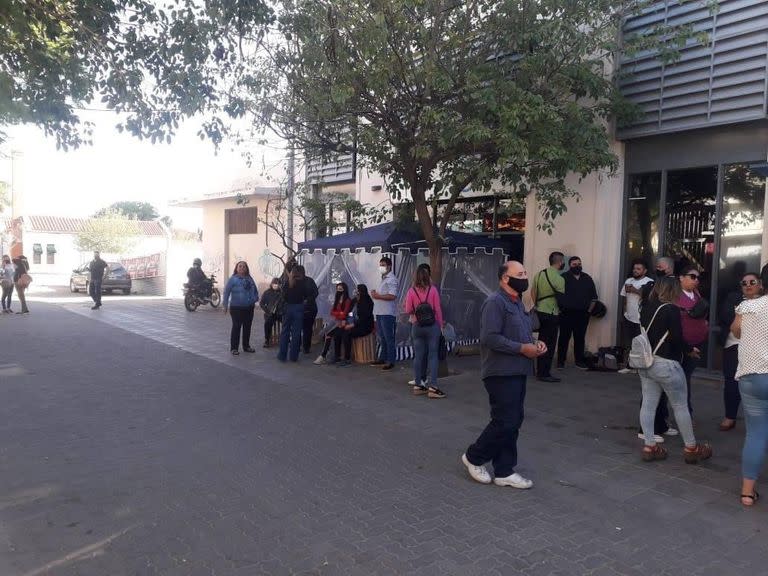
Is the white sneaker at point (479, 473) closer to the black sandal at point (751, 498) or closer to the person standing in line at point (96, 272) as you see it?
the black sandal at point (751, 498)

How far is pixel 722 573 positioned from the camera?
367cm

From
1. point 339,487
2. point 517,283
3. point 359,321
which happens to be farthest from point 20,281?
point 517,283

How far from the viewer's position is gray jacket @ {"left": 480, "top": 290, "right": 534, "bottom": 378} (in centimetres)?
477

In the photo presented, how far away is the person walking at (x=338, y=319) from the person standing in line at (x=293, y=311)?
1.50 ft

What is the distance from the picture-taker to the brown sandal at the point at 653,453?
555cm

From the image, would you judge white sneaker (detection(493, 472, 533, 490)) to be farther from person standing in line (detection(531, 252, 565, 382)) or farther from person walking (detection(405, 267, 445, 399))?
person standing in line (detection(531, 252, 565, 382))

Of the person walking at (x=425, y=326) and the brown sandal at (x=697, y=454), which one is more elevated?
the person walking at (x=425, y=326)

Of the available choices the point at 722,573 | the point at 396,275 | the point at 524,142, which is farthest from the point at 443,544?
the point at 396,275

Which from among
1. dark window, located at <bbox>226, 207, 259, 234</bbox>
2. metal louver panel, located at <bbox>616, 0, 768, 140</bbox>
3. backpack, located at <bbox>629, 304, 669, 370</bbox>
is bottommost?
backpack, located at <bbox>629, 304, 669, 370</bbox>

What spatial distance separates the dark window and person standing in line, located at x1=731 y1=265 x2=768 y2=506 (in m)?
17.2

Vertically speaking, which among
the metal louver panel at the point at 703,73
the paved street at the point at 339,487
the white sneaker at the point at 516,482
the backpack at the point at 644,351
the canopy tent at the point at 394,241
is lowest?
the paved street at the point at 339,487

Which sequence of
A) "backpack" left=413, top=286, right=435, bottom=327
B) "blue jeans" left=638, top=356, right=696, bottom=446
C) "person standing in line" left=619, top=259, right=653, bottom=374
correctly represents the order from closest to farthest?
"blue jeans" left=638, top=356, right=696, bottom=446, "backpack" left=413, top=286, right=435, bottom=327, "person standing in line" left=619, top=259, right=653, bottom=374

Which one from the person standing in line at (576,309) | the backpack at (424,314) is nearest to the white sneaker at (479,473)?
the backpack at (424,314)

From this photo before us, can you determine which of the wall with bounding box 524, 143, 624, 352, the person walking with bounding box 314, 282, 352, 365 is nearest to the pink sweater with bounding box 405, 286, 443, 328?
the person walking with bounding box 314, 282, 352, 365
